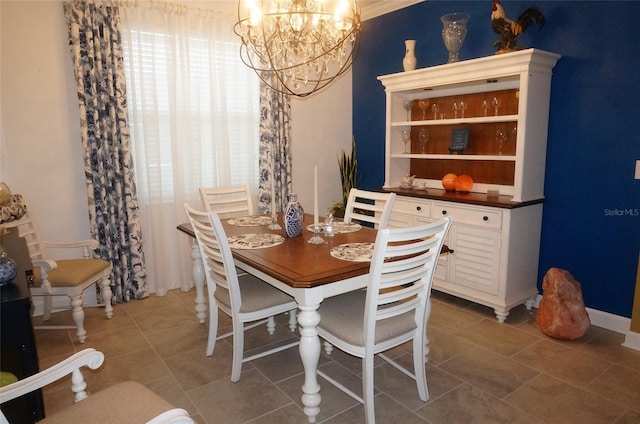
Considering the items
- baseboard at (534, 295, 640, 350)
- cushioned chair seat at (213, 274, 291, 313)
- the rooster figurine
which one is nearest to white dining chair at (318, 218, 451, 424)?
cushioned chair seat at (213, 274, 291, 313)

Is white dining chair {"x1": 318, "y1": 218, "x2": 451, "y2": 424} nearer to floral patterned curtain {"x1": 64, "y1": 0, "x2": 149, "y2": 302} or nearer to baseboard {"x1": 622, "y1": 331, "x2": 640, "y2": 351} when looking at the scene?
baseboard {"x1": 622, "y1": 331, "x2": 640, "y2": 351}

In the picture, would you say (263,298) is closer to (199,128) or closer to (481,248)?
(481,248)

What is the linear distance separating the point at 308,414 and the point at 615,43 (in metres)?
2.94

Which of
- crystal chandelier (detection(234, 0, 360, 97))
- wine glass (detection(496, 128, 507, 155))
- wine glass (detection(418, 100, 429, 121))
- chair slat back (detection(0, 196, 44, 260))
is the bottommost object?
chair slat back (detection(0, 196, 44, 260))

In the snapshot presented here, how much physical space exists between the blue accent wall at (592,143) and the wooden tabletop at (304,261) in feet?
5.25

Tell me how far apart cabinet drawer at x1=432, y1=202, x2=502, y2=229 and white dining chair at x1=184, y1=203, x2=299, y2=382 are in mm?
1567

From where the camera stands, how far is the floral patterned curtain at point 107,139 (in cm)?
309

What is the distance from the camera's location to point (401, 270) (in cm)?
178

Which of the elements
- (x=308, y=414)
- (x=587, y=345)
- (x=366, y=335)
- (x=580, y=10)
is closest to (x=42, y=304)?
(x=308, y=414)

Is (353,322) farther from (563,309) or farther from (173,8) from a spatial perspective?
(173,8)

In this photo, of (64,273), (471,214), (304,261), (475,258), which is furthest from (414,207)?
(64,273)

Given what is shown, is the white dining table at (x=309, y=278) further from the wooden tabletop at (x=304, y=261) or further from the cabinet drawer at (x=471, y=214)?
the cabinet drawer at (x=471, y=214)

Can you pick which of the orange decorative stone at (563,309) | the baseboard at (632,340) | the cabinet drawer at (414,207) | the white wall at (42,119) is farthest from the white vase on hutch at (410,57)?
the white wall at (42,119)

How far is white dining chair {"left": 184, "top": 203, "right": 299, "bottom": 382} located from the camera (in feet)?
6.97
